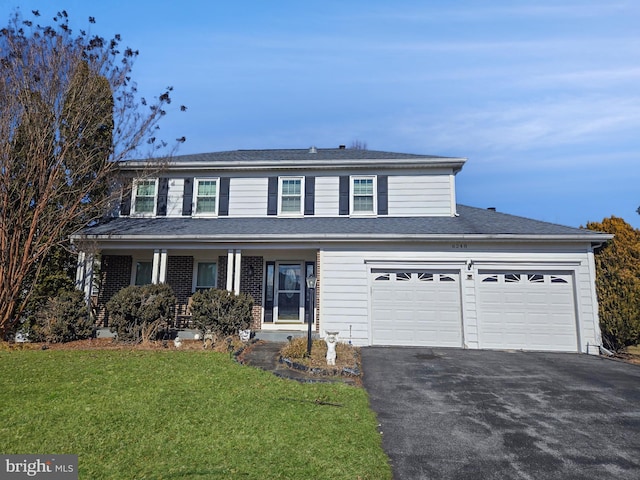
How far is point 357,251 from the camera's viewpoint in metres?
11.0

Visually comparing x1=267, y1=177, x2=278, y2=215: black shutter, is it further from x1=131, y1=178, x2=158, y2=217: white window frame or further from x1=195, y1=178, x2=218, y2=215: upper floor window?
x1=131, y1=178, x2=158, y2=217: white window frame

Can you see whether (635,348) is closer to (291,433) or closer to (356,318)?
(356,318)

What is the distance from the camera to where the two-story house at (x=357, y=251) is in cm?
1038

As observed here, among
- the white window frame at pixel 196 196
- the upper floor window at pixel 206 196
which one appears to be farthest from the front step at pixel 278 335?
the upper floor window at pixel 206 196

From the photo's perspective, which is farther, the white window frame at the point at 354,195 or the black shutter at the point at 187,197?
the black shutter at the point at 187,197

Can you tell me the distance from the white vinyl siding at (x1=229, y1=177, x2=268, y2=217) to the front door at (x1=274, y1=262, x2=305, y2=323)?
2.19 m

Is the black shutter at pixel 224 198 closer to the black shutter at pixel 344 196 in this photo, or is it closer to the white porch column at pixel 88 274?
the black shutter at pixel 344 196

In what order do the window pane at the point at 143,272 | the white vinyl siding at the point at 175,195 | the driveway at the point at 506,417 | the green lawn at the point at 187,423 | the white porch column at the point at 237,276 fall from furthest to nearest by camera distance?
1. the white vinyl siding at the point at 175,195
2. the window pane at the point at 143,272
3. the white porch column at the point at 237,276
4. the driveway at the point at 506,417
5. the green lawn at the point at 187,423

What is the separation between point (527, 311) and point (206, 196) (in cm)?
1095

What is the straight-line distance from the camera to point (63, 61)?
37.1ft

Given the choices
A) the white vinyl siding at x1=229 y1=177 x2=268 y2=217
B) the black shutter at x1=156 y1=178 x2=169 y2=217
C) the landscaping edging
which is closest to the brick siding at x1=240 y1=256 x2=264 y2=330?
the white vinyl siding at x1=229 y1=177 x2=268 y2=217

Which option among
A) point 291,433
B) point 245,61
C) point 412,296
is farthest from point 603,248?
point 245,61

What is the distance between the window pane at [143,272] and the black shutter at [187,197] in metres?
2.21

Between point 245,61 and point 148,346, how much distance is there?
8293 millimetres
